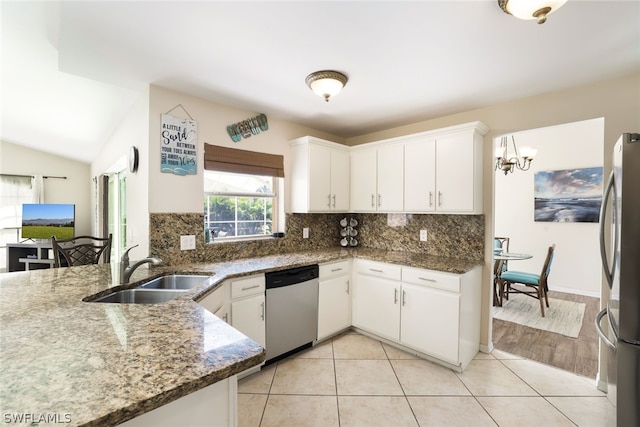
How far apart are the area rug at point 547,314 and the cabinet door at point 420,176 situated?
2025mm

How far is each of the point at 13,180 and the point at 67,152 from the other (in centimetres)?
113

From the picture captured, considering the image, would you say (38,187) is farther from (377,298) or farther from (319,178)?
(377,298)

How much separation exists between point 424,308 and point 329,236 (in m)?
1.56

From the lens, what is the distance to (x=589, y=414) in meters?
1.89

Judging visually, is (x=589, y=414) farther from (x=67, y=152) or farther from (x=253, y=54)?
(x=67, y=152)

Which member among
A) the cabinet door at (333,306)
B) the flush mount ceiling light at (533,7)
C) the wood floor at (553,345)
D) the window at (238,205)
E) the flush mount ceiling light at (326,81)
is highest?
the flush mount ceiling light at (326,81)

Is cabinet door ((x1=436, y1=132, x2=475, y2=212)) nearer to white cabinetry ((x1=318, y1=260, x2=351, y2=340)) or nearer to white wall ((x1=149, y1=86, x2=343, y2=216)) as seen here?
white cabinetry ((x1=318, y1=260, x2=351, y2=340))

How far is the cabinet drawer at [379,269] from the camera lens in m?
2.69

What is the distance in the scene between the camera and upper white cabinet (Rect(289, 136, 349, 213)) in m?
3.10

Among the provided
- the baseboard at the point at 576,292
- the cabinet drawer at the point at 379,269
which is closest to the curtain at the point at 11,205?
the cabinet drawer at the point at 379,269

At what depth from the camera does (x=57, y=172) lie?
568 cm

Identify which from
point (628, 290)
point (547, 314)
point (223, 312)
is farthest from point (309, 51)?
point (547, 314)

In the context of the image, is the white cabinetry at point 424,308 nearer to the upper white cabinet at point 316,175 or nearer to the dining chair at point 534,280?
the upper white cabinet at point 316,175

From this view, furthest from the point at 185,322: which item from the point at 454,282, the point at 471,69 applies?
the point at 471,69
